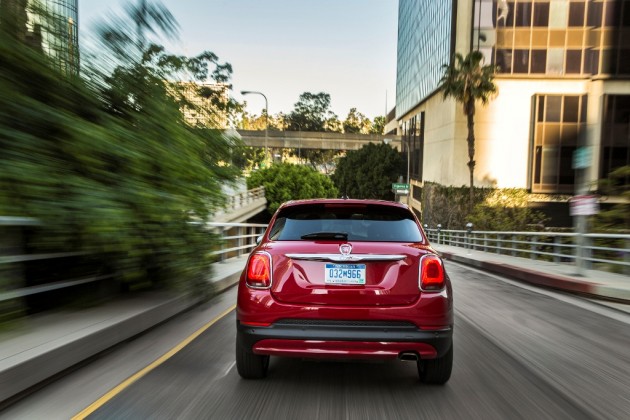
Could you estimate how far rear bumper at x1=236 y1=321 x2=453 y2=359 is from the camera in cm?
377

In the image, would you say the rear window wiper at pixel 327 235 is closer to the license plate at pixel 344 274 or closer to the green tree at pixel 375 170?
the license plate at pixel 344 274

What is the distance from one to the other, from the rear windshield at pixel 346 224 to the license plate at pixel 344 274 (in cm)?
32

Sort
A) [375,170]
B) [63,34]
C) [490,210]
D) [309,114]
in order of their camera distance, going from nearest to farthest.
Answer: [63,34] → [490,210] → [375,170] → [309,114]

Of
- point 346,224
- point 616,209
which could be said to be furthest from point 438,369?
point 616,209

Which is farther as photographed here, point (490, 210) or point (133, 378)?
point (490, 210)

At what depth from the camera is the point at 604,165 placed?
39.1 m

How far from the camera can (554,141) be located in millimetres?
40188

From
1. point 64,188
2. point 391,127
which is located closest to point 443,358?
point 64,188

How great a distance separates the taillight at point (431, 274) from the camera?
3.97 metres

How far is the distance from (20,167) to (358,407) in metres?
3.44

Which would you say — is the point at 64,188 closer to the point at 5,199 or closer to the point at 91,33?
the point at 5,199

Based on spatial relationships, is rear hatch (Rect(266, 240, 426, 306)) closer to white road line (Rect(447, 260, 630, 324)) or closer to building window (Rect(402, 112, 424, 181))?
white road line (Rect(447, 260, 630, 324))

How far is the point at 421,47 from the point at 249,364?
6139 centimetres

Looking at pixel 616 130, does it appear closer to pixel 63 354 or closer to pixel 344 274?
pixel 344 274
